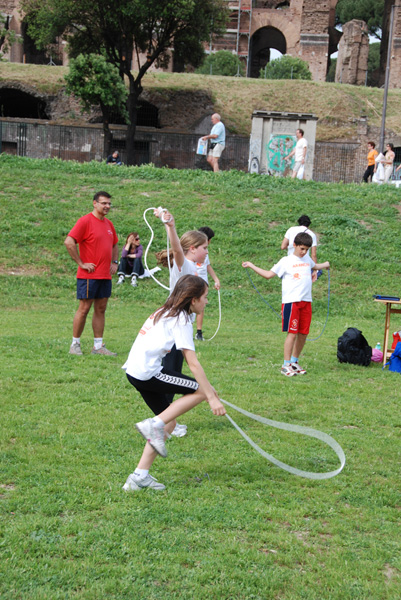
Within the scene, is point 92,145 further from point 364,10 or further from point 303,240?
point 364,10

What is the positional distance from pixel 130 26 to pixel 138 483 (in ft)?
103

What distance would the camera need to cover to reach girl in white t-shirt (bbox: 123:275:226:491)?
418 centimetres

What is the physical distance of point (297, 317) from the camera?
7922mm

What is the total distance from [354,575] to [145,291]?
36.9ft

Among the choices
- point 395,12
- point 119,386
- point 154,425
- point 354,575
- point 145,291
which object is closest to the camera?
point 354,575

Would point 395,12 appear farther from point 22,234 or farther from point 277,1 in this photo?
point 22,234

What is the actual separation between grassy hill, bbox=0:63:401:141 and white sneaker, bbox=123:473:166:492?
1264 inches

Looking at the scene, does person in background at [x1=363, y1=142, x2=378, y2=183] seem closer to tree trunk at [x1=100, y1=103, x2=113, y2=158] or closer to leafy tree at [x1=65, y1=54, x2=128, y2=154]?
leafy tree at [x1=65, y1=54, x2=128, y2=154]

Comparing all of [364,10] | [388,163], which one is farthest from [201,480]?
[364,10]

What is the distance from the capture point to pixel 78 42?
33.2 m

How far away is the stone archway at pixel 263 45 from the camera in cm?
5703

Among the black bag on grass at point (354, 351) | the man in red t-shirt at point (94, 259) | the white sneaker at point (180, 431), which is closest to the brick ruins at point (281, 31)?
the black bag on grass at point (354, 351)

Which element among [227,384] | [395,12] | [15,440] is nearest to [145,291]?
[227,384]

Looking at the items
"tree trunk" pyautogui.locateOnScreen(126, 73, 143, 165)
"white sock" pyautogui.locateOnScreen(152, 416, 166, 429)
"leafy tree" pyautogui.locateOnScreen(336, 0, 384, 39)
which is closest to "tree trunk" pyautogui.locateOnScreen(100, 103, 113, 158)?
"tree trunk" pyautogui.locateOnScreen(126, 73, 143, 165)
